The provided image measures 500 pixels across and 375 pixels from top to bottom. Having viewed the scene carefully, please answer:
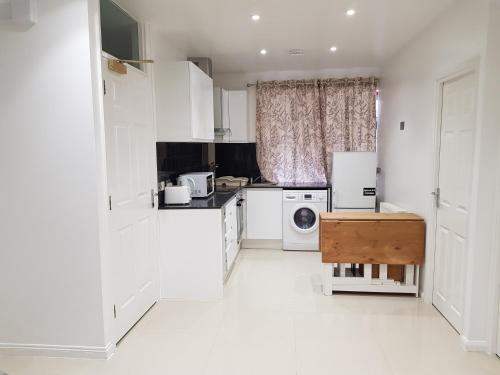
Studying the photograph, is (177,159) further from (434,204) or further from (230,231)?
(434,204)

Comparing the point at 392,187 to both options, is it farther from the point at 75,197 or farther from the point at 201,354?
the point at 75,197

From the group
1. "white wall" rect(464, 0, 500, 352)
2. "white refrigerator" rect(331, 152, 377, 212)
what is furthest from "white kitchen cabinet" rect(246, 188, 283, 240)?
"white wall" rect(464, 0, 500, 352)

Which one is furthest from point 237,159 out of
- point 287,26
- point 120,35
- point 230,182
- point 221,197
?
point 120,35

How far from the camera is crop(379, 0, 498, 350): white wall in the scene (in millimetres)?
2266

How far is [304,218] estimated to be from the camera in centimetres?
470

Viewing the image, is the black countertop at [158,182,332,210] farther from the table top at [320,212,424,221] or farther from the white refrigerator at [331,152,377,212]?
the table top at [320,212,424,221]

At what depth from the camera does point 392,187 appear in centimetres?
421

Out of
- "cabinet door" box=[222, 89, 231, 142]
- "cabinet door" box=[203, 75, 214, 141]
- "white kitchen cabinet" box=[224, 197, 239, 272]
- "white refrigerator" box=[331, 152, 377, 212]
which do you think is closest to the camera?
"white kitchen cabinet" box=[224, 197, 239, 272]

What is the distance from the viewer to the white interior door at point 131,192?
244 cm

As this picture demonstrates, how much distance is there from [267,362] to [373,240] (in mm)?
1546

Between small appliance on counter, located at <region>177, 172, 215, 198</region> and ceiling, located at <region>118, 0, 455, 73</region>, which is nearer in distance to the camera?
ceiling, located at <region>118, 0, 455, 73</region>

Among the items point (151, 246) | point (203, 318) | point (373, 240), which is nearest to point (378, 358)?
point (373, 240)

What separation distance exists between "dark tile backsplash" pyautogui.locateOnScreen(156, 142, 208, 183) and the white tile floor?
1.31 m

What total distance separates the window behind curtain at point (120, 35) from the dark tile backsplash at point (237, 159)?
2.44 m
